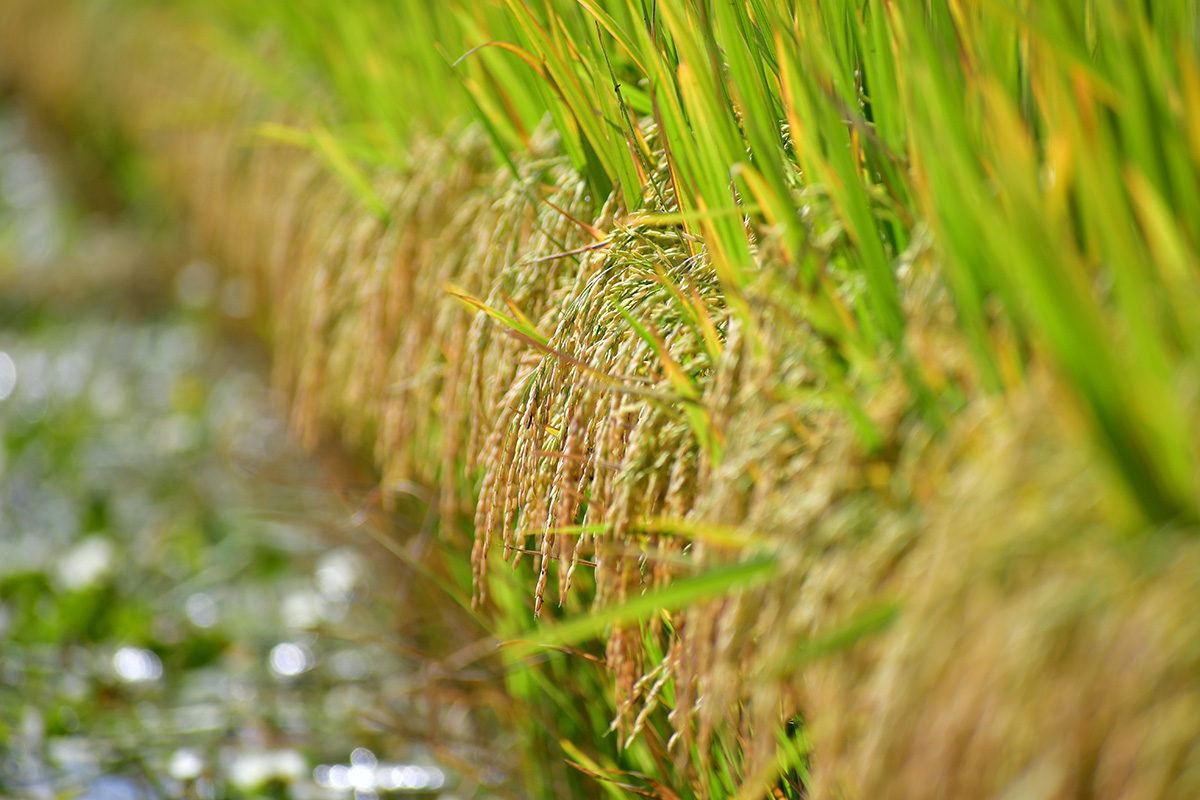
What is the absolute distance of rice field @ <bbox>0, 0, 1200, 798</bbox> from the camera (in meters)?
0.60

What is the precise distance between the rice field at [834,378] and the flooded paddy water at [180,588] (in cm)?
52

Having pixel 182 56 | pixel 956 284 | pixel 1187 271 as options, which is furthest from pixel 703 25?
pixel 182 56

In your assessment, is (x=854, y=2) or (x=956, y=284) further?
(x=854, y=2)

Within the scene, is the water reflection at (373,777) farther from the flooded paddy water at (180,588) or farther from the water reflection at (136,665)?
the water reflection at (136,665)

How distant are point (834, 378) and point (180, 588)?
2190 mm

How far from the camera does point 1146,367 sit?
1.94 feet

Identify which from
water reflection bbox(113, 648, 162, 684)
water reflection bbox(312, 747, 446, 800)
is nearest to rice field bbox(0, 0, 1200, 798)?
water reflection bbox(312, 747, 446, 800)

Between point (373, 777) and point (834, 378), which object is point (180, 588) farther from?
point (834, 378)

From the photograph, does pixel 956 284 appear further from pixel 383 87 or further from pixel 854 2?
pixel 383 87

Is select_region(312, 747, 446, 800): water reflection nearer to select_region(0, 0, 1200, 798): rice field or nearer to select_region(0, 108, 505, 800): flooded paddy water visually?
select_region(0, 108, 505, 800): flooded paddy water

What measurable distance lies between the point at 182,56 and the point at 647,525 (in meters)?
3.71

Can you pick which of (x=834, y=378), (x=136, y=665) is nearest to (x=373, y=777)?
(x=136, y=665)

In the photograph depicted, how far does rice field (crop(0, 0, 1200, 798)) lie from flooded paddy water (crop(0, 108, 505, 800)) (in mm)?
523

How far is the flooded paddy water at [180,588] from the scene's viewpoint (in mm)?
1883
